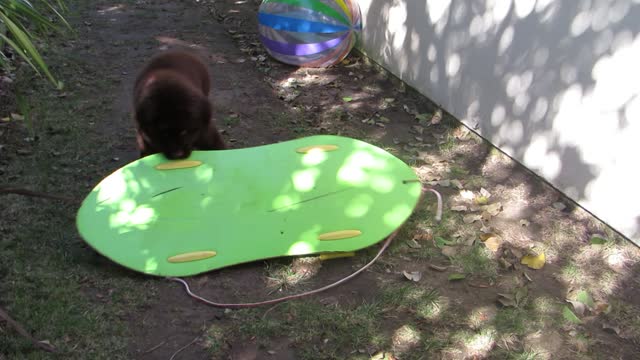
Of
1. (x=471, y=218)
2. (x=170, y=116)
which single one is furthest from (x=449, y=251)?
(x=170, y=116)

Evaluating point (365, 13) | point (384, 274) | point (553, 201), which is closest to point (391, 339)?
point (384, 274)

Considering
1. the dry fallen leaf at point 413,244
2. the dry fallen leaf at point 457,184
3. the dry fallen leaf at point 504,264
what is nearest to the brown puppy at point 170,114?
the dry fallen leaf at point 413,244

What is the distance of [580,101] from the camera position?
12.7 feet

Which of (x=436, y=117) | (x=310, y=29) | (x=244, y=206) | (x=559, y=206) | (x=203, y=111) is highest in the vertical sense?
(x=203, y=111)

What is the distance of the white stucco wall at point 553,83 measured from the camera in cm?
355

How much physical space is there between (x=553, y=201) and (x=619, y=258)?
2.24ft

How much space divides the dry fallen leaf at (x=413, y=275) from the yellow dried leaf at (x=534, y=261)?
27.4 inches

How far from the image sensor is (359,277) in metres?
3.37

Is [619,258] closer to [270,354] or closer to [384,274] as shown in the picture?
[384,274]

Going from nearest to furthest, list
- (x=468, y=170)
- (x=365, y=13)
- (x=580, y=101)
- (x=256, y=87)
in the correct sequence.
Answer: (x=580, y=101), (x=468, y=170), (x=256, y=87), (x=365, y=13)

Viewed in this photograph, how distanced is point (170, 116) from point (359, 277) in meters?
1.63

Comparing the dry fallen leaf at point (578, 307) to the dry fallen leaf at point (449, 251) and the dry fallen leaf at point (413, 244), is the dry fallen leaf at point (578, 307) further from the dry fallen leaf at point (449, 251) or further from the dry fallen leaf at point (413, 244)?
the dry fallen leaf at point (413, 244)

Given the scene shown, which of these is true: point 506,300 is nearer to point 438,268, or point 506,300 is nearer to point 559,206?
point 438,268

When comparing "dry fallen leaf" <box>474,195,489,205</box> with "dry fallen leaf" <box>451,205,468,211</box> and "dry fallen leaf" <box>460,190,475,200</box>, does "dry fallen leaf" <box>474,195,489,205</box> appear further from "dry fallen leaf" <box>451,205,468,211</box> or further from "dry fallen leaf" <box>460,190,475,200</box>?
"dry fallen leaf" <box>451,205,468,211</box>
